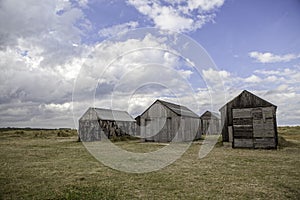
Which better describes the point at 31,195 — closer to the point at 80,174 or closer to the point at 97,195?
the point at 97,195

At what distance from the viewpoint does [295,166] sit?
13.2 m

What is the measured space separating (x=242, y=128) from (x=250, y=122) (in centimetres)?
93

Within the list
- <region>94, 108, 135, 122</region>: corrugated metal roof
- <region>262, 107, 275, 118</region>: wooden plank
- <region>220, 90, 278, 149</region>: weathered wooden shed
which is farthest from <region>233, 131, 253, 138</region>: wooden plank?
<region>94, 108, 135, 122</region>: corrugated metal roof

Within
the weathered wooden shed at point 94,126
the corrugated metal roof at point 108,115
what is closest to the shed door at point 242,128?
the weathered wooden shed at point 94,126

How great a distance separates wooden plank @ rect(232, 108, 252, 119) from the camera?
77.7 ft

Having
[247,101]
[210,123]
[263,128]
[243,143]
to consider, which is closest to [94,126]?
[243,143]

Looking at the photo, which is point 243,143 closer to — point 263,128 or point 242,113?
point 263,128

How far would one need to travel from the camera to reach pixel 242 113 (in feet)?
78.7

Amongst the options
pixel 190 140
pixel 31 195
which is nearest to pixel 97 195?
pixel 31 195

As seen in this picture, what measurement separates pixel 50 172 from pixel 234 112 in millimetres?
17916

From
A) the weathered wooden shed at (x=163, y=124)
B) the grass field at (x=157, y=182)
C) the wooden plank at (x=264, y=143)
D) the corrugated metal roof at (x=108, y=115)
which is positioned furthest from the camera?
the corrugated metal roof at (x=108, y=115)

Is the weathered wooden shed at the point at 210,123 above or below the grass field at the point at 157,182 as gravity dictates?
above

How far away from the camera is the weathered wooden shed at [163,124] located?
3344cm

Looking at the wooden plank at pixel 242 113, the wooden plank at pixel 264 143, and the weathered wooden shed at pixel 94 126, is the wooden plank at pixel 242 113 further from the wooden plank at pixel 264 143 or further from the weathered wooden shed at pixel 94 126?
the weathered wooden shed at pixel 94 126
